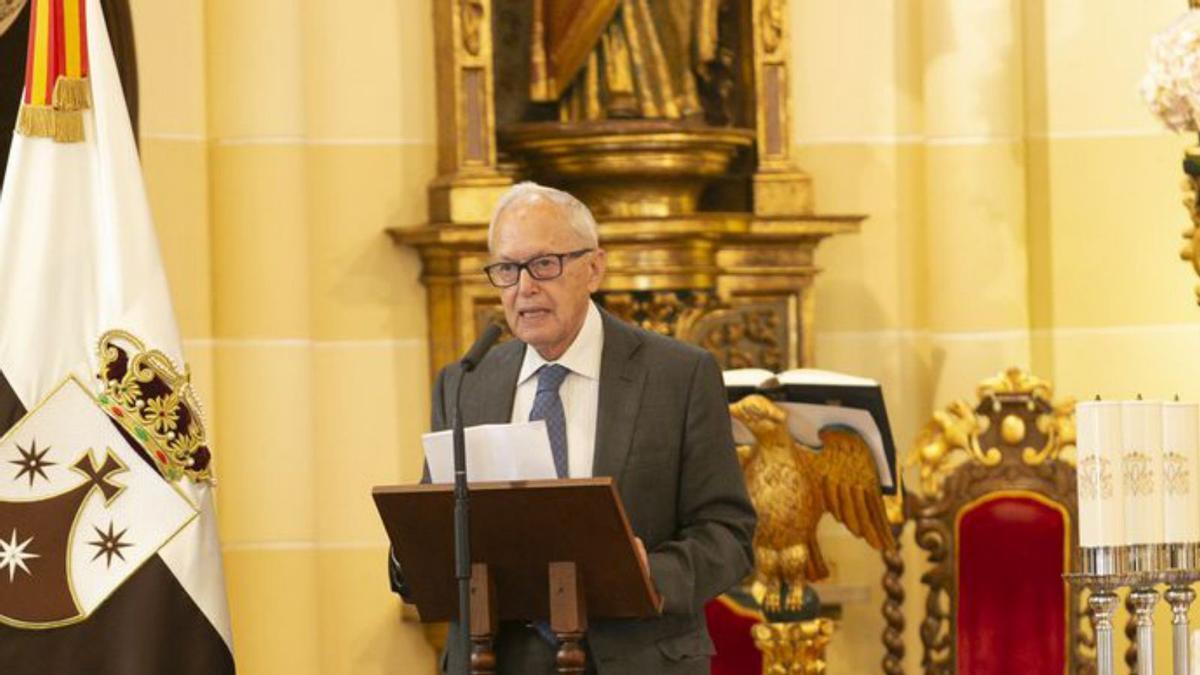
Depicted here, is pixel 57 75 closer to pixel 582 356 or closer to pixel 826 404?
pixel 582 356

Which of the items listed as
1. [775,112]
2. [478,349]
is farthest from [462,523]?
[775,112]

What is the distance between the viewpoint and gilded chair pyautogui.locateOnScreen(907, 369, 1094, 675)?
21.3ft

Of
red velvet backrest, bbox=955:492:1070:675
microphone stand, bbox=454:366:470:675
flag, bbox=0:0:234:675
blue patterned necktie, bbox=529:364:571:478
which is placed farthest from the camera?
red velvet backrest, bbox=955:492:1070:675

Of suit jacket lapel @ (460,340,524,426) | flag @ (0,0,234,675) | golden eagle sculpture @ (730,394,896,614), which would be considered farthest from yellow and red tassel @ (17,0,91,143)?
golden eagle sculpture @ (730,394,896,614)

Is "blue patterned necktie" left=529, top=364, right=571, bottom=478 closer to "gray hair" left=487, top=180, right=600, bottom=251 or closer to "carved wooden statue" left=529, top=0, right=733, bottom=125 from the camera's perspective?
"gray hair" left=487, top=180, right=600, bottom=251

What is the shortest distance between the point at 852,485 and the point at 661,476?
78.1 inches

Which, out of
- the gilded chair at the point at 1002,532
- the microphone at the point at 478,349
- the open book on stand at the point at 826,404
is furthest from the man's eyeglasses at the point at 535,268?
the gilded chair at the point at 1002,532

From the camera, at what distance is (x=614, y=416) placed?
184 inches

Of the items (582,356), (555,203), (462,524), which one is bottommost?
(462,524)

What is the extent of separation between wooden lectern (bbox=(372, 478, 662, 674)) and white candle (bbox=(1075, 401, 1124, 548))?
890mm

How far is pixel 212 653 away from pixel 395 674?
1.69 meters

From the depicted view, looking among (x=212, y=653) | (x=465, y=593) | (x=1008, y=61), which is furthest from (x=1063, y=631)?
(x=465, y=593)

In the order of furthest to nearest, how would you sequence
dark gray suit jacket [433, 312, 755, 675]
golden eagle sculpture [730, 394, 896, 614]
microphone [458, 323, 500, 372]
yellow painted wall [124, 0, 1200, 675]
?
yellow painted wall [124, 0, 1200, 675], golden eagle sculpture [730, 394, 896, 614], dark gray suit jacket [433, 312, 755, 675], microphone [458, 323, 500, 372]

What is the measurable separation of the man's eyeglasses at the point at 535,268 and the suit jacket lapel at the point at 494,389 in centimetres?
21
